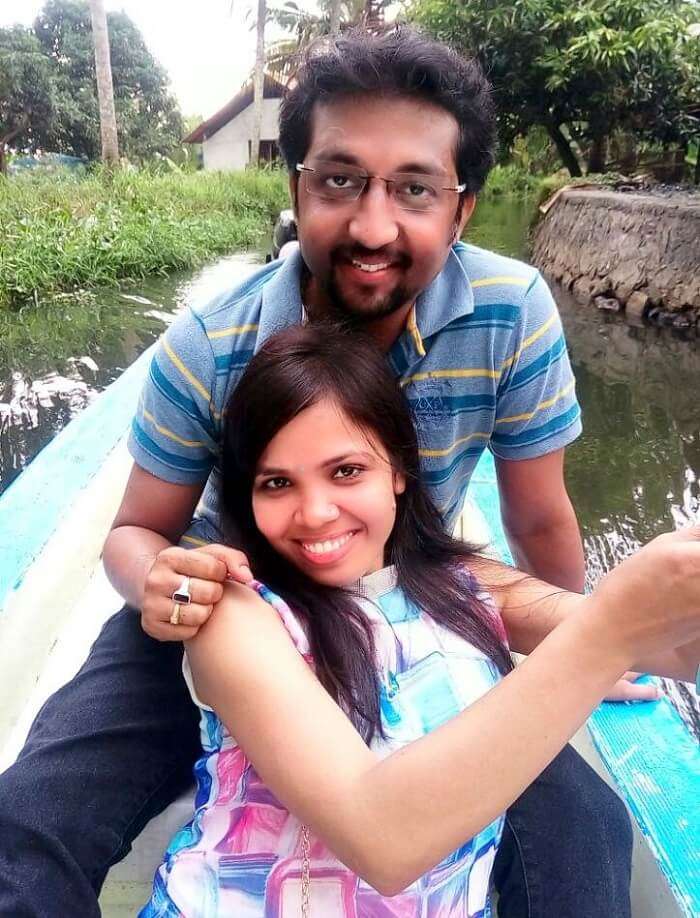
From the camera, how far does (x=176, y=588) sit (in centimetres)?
93

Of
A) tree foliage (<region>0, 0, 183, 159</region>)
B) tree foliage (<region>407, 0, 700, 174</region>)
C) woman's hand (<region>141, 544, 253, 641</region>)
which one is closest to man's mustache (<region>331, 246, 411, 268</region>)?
woman's hand (<region>141, 544, 253, 641</region>)

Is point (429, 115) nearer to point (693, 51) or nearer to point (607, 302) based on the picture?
point (607, 302)

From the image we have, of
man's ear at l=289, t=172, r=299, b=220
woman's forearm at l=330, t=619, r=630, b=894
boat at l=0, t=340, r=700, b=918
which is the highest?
man's ear at l=289, t=172, r=299, b=220

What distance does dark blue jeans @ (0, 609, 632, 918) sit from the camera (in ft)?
3.31

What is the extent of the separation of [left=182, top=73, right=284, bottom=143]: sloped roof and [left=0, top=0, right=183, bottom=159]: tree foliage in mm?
2886

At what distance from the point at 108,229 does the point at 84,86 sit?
10.2 m

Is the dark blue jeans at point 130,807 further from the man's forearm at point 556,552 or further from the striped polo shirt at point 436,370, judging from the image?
the man's forearm at point 556,552

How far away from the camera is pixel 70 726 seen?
116 centimetres

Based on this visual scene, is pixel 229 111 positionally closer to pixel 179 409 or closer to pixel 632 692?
pixel 179 409

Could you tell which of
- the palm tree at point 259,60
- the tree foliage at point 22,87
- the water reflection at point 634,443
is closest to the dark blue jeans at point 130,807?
the water reflection at point 634,443

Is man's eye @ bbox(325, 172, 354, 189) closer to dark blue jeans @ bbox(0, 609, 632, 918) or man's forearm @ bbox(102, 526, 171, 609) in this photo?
man's forearm @ bbox(102, 526, 171, 609)

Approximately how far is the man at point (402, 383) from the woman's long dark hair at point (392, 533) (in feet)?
0.41

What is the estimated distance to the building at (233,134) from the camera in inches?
850

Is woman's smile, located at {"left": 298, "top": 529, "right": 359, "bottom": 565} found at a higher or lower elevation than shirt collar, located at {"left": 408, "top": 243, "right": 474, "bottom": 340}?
lower
